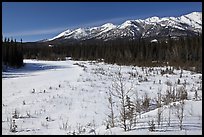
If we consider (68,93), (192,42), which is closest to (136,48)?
(192,42)

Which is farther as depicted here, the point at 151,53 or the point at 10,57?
the point at 151,53

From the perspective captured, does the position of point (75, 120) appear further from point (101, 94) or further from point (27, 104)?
point (101, 94)

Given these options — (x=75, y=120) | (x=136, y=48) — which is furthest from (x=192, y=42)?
(x=75, y=120)

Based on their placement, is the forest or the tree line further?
the forest

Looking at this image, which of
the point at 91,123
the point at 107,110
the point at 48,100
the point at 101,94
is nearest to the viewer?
the point at 91,123

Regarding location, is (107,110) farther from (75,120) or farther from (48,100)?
(48,100)

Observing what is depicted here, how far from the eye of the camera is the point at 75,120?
8422 millimetres

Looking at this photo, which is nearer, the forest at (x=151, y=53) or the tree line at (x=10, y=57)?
the tree line at (x=10, y=57)

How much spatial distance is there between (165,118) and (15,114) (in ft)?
14.9

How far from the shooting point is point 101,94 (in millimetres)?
13383

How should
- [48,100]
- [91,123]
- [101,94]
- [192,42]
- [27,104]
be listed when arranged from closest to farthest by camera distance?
[91,123], [27,104], [48,100], [101,94], [192,42]

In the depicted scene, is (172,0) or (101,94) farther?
(101,94)

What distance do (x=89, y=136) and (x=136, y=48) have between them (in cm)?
6810

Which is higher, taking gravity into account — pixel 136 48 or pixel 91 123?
pixel 136 48
